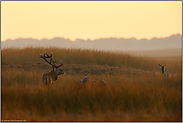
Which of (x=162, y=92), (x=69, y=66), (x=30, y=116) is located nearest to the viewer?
(x=30, y=116)

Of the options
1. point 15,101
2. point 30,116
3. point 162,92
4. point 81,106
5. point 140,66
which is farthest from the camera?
point 140,66

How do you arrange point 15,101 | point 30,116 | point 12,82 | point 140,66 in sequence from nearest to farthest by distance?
1. point 30,116
2. point 15,101
3. point 12,82
4. point 140,66

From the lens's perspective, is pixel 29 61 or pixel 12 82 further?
pixel 29 61

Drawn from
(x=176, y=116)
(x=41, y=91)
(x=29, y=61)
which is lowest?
(x=176, y=116)

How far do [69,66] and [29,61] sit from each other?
3.56 m

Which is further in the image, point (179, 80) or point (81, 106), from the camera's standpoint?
point (179, 80)

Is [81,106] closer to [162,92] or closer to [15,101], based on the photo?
[15,101]

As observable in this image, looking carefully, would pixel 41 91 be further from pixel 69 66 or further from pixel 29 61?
pixel 29 61

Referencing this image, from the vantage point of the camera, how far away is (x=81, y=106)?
19.2 feet

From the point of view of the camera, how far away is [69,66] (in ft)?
45.3

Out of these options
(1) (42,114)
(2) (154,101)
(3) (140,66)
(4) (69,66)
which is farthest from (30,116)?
(3) (140,66)

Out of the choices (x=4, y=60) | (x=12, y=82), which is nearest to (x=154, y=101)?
(x=12, y=82)

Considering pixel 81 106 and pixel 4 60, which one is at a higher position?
pixel 4 60

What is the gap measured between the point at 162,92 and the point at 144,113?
181 centimetres
